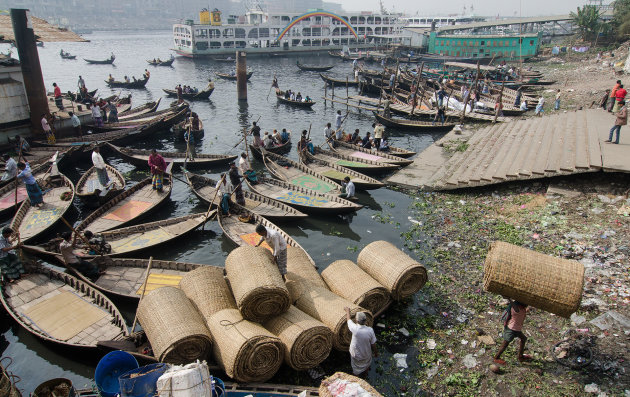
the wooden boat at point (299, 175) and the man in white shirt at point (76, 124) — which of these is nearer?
the wooden boat at point (299, 175)

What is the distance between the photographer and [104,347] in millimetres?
8656

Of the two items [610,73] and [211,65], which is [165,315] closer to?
[610,73]

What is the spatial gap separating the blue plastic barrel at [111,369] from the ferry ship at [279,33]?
249 ft

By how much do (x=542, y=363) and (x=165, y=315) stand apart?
7.83 m

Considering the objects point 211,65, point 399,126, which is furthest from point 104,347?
point 211,65

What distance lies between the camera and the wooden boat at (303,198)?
15.6 m

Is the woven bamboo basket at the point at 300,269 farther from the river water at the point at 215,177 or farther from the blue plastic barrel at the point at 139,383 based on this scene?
the blue plastic barrel at the point at 139,383

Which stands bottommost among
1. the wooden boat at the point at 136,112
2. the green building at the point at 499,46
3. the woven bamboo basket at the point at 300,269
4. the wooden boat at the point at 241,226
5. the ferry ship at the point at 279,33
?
the wooden boat at the point at 241,226

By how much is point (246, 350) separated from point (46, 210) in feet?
41.6

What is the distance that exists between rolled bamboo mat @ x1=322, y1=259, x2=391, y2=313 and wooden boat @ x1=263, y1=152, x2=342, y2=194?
24.9 feet

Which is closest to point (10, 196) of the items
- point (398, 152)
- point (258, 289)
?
point (258, 289)

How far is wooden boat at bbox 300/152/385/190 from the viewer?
18.0 meters

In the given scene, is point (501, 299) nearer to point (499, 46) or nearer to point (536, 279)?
point (536, 279)

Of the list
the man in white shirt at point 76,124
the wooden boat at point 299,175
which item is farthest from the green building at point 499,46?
the man in white shirt at point 76,124
